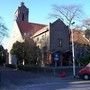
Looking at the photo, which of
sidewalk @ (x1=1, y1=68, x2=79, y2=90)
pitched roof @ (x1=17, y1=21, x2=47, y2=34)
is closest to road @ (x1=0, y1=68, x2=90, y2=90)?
sidewalk @ (x1=1, y1=68, x2=79, y2=90)

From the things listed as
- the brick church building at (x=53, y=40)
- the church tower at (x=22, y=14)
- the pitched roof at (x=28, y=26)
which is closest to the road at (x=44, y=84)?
the brick church building at (x=53, y=40)

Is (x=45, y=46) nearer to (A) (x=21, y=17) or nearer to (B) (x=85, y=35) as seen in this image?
(B) (x=85, y=35)

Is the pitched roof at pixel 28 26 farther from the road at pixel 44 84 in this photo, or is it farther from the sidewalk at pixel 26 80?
the road at pixel 44 84

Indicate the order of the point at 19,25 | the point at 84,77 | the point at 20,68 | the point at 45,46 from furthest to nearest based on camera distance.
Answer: the point at 19,25 < the point at 45,46 < the point at 20,68 < the point at 84,77

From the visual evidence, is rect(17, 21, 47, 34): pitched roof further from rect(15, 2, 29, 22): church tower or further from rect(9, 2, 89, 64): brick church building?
rect(9, 2, 89, 64): brick church building

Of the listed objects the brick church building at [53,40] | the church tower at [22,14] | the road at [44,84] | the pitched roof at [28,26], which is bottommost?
the road at [44,84]

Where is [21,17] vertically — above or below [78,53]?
above

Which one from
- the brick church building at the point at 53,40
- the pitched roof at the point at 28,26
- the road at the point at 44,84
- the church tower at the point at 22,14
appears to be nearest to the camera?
the road at the point at 44,84

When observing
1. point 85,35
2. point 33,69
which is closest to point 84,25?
point 85,35

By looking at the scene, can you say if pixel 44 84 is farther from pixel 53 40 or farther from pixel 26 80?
pixel 53 40

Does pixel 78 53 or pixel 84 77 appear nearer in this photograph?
pixel 84 77

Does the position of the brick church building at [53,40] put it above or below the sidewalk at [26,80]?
above

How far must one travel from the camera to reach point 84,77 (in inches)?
1400

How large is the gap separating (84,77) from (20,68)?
21415 mm
